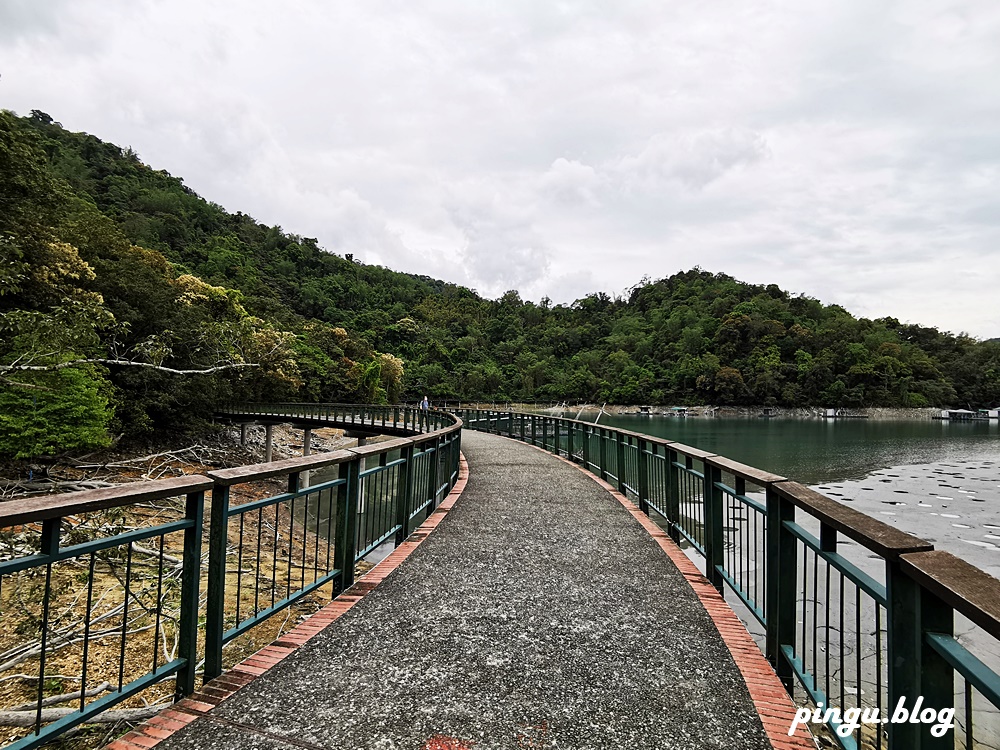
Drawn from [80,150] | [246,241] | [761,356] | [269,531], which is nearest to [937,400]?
[761,356]

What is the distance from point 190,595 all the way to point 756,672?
278cm

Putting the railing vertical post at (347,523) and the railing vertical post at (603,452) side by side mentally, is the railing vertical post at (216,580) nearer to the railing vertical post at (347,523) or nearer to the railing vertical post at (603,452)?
the railing vertical post at (347,523)

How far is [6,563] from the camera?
1.70 meters

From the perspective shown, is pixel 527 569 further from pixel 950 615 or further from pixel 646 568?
pixel 950 615

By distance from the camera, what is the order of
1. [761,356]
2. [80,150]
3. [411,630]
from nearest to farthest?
[411,630]
[80,150]
[761,356]

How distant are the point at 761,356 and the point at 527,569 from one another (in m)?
114

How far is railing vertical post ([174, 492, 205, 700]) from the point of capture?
2.41 meters

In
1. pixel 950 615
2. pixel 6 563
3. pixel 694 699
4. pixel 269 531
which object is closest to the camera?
pixel 950 615

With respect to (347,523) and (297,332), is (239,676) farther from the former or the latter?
(297,332)

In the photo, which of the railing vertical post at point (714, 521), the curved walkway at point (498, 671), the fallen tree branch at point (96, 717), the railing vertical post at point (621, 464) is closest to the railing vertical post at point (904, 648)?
the curved walkway at point (498, 671)

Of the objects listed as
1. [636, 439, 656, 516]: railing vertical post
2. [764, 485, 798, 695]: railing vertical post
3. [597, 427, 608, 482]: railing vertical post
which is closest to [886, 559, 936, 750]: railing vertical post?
[764, 485, 798, 695]: railing vertical post

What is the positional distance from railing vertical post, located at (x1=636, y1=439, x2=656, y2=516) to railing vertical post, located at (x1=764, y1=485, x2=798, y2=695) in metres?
3.64

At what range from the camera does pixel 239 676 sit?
2.62m

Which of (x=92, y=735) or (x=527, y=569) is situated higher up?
(x=527, y=569)
